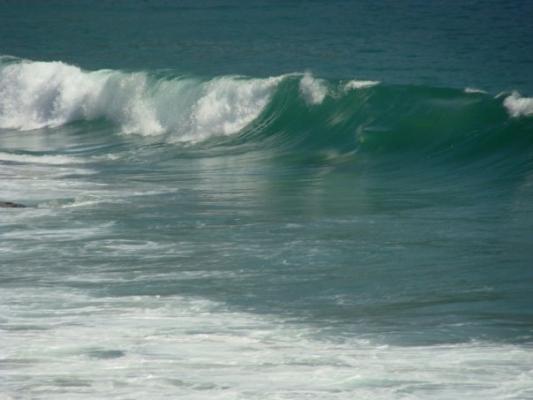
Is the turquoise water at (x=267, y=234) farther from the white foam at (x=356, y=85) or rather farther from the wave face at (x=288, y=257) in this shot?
the white foam at (x=356, y=85)

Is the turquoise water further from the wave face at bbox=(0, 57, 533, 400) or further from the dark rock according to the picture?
the dark rock

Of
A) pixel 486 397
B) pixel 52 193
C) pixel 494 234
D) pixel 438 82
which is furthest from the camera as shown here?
pixel 438 82

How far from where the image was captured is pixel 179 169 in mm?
24094

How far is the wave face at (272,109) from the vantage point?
83.8ft

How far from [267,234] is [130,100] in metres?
19.0

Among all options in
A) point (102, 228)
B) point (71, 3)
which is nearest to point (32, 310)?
point (102, 228)

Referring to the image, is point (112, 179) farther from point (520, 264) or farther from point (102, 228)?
point (520, 264)

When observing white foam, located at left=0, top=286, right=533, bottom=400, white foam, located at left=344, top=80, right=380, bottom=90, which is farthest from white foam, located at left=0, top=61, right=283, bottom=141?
white foam, located at left=0, top=286, right=533, bottom=400

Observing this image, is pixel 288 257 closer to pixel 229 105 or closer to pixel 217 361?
pixel 217 361

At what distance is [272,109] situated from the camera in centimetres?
3019

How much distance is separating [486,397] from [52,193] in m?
11.0

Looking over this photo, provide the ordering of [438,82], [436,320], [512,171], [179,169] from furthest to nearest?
1. [438,82]
2. [179,169]
3. [512,171]
4. [436,320]

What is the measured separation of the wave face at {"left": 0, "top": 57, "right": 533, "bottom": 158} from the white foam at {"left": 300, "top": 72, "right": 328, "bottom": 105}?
26 millimetres

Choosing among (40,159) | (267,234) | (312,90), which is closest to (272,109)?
(312,90)
